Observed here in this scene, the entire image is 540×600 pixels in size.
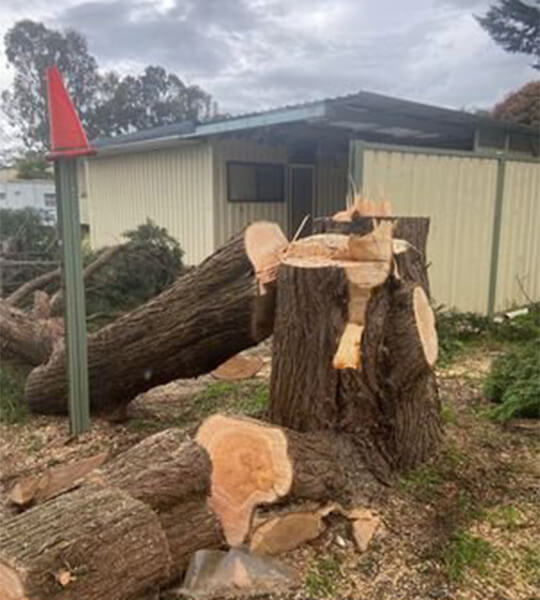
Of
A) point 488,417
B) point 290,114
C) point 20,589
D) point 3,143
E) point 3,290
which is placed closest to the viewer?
point 20,589

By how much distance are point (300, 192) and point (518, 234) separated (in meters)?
5.24

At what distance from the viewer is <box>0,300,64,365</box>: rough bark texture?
4.22 m

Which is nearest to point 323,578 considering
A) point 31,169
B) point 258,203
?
point 258,203

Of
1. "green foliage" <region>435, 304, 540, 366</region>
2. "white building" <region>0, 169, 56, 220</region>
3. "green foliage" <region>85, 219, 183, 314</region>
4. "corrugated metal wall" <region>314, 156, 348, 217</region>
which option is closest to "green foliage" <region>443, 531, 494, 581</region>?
"green foliage" <region>435, 304, 540, 366</region>

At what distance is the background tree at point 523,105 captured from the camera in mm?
18578

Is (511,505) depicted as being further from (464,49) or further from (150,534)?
(464,49)

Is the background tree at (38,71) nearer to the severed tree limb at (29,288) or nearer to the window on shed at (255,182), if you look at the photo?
the severed tree limb at (29,288)

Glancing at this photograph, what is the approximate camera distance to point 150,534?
188cm

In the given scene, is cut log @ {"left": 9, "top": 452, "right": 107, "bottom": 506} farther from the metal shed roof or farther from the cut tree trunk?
the metal shed roof

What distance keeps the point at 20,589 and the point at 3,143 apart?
4667 mm

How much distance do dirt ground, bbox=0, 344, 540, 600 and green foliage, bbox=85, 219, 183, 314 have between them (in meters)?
2.52

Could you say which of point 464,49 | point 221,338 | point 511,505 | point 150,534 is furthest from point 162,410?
point 464,49

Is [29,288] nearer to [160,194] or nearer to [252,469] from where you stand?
[252,469]

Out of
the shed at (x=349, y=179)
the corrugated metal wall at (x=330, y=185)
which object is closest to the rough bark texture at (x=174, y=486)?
the shed at (x=349, y=179)
